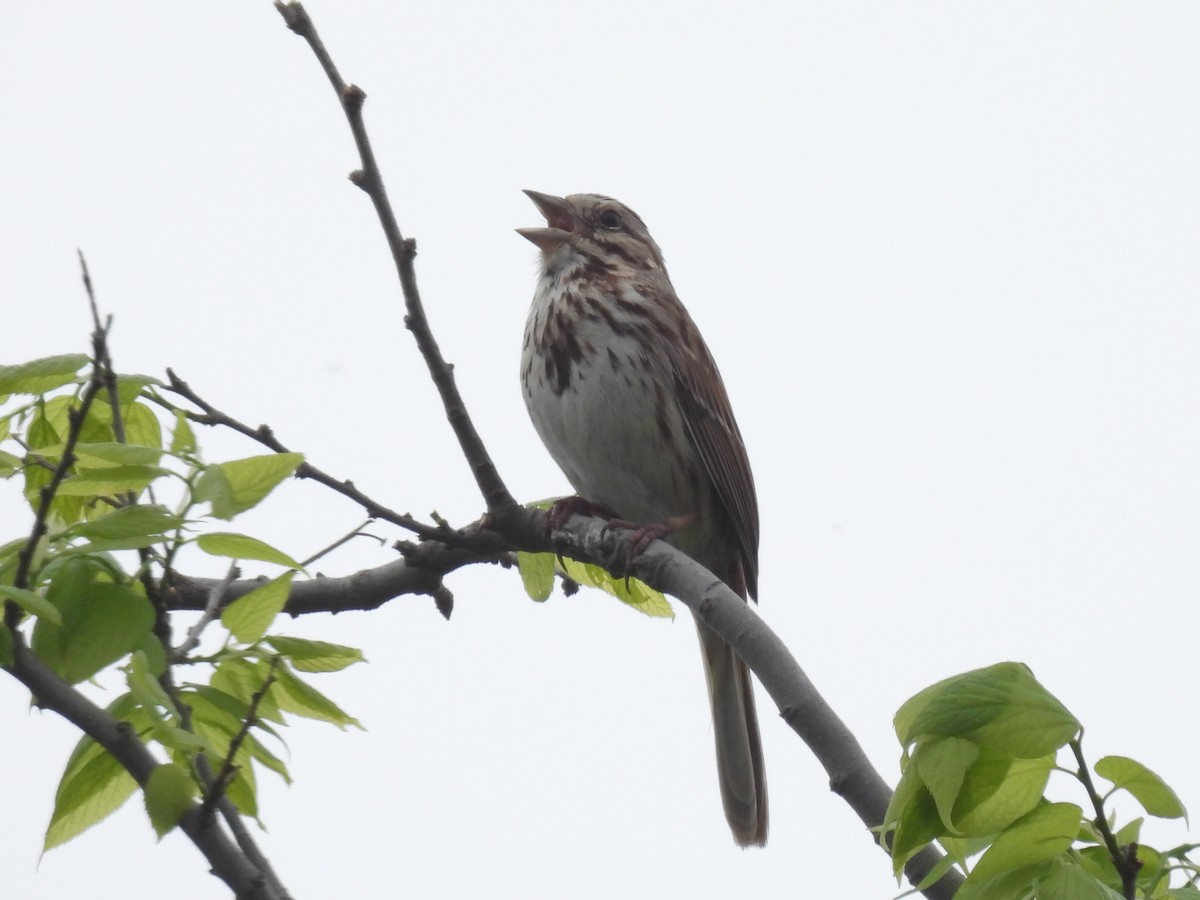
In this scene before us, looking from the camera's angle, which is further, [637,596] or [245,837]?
[637,596]

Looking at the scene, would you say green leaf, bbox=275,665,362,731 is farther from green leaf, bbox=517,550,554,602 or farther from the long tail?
the long tail

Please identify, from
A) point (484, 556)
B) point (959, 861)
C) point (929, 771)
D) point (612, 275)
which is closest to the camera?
point (929, 771)

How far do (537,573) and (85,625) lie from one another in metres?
1.80

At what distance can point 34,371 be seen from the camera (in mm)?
2738

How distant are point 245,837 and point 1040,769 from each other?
1.20 meters

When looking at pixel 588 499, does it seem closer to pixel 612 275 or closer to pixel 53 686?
pixel 612 275

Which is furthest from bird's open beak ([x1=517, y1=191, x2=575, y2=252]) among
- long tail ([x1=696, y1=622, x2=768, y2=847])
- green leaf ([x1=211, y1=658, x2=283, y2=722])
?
green leaf ([x1=211, y1=658, x2=283, y2=722])

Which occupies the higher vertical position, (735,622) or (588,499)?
(588,499)

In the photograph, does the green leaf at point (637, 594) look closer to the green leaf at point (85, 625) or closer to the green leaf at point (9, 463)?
the green leaf at point (9, 463)

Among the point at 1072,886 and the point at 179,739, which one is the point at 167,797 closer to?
the point at 179,739

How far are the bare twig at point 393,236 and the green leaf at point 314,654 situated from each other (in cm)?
75

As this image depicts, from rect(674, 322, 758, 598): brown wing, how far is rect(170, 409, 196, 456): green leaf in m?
3.28

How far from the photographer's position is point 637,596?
410 centimetres

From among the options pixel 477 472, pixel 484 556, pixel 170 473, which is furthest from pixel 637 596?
pixel 170 473
